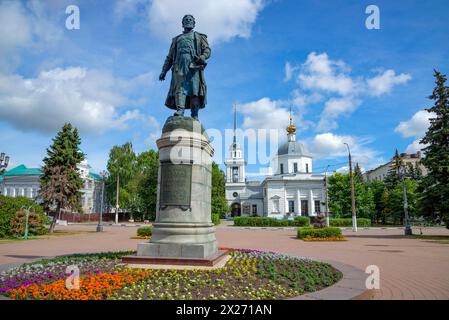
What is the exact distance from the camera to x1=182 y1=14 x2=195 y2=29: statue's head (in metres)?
9.35

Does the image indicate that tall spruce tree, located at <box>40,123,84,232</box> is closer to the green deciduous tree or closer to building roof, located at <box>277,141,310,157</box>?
the green deciduous tree

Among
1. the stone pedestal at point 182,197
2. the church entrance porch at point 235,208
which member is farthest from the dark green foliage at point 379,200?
the stone pedestal at point 182,197

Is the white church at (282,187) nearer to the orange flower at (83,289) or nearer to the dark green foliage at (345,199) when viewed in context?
the dark green foliage at (345,199)

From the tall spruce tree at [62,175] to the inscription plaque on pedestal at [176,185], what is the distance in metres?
23.9

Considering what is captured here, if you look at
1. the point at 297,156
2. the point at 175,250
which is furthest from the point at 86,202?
the point at 175,250

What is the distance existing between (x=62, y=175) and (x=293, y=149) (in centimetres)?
5341

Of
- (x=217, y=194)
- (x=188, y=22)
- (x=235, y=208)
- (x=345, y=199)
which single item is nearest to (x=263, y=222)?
(x=217, y=194)

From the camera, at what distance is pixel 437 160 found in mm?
24609

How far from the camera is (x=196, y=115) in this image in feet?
31.3

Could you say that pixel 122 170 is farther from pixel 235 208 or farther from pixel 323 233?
pixel 323 233

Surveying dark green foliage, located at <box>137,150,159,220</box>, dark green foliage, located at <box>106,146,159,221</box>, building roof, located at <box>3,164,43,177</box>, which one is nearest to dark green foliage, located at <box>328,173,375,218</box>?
dark green foliage, located at <box>137,150,159,220</box>

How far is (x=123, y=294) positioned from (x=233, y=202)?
73866 mm
